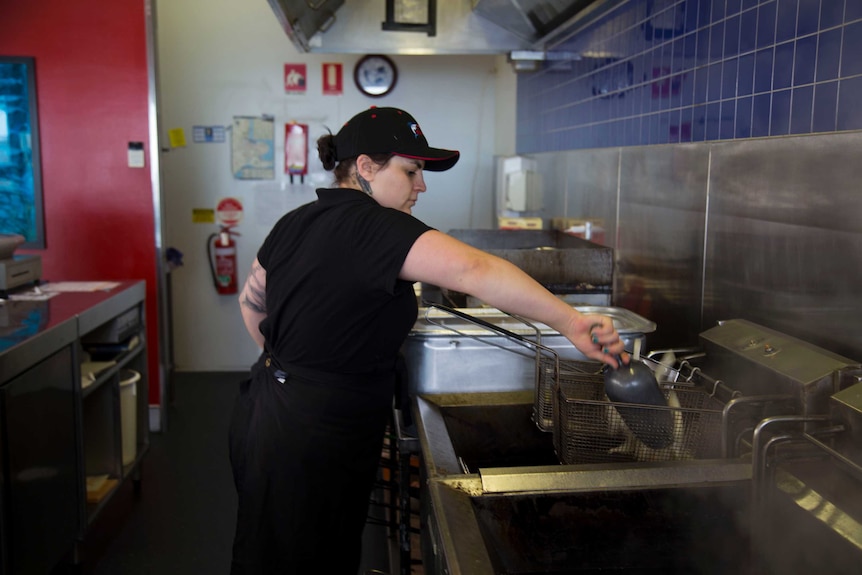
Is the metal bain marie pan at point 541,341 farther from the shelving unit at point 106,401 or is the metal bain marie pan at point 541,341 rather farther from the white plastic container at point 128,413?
the white plastic container at point 128,413

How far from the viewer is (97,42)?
13.5 feet

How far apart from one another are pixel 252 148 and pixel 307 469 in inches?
157

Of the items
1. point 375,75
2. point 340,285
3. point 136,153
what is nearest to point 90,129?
point 136,153

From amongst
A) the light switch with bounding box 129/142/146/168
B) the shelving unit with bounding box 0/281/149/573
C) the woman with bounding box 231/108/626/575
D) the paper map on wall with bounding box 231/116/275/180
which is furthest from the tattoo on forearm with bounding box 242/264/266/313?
the paper map on wall with bounding box 231/116/275/180

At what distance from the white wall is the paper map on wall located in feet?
0.16

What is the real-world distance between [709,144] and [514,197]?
216 centimetres

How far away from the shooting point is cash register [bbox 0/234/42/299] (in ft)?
10.2

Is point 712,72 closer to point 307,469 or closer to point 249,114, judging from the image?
point 307,469

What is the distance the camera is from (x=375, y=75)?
5.49 m

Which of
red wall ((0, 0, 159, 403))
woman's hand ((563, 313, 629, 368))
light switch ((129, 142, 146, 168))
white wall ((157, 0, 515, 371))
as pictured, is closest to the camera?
woman's hand ((563, 313, 629, 368))

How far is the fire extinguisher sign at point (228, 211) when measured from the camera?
5.55 metres

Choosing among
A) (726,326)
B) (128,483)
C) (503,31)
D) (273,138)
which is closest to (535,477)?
(726,326)

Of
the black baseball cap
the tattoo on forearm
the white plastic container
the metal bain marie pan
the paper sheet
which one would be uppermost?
the black baseball cap

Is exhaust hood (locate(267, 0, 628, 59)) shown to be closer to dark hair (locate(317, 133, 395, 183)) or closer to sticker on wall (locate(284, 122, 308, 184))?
sticker on wall (locate(284, 122, 308, 184))
